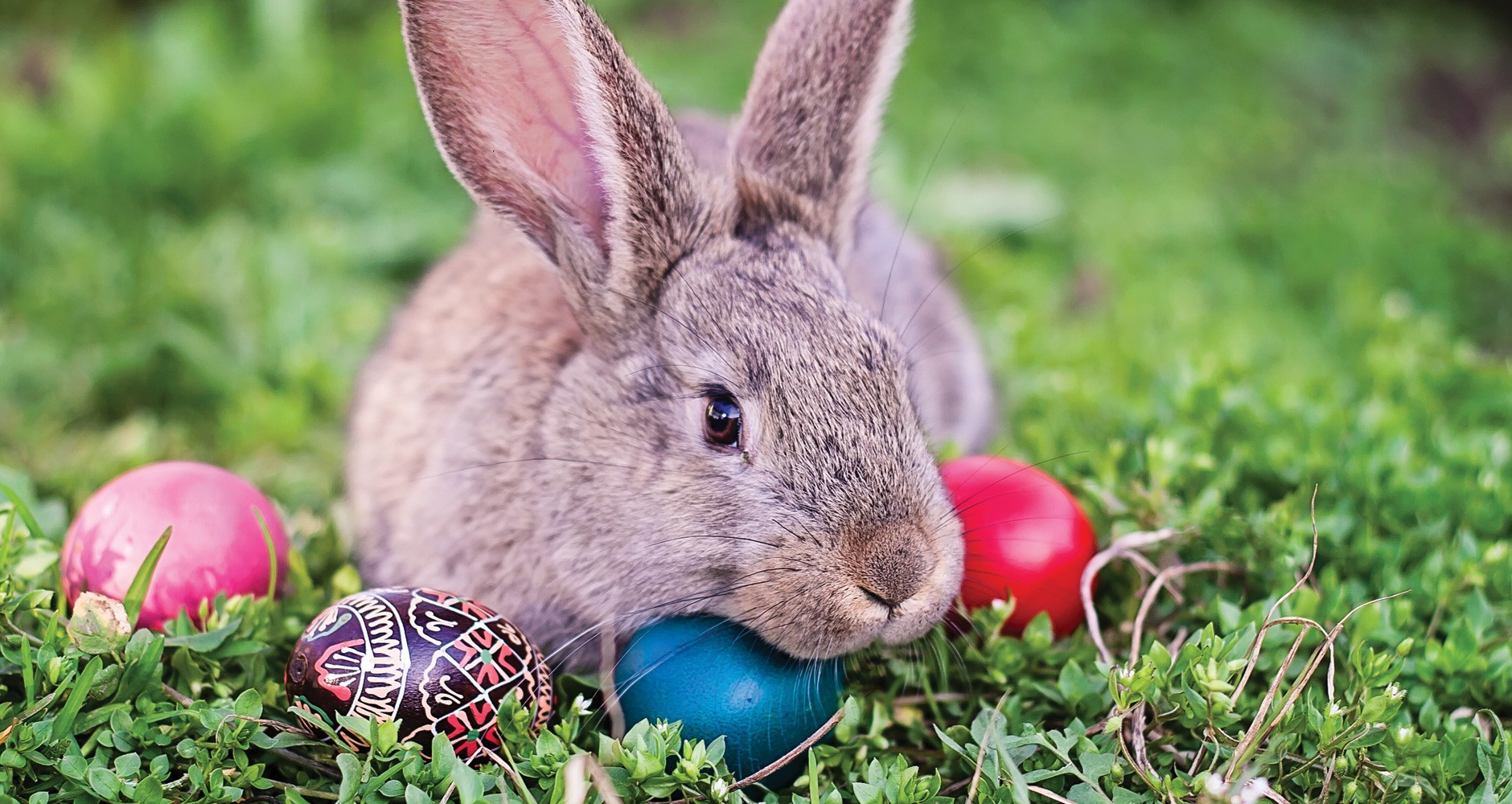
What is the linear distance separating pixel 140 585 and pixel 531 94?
5.06ft

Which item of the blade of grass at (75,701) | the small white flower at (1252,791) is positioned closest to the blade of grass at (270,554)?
the blade of grass at (75,701)

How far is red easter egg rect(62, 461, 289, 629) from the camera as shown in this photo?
3055 mm

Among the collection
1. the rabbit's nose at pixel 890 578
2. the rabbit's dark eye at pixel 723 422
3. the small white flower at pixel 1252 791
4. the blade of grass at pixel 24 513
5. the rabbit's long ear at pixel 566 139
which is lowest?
the small white flower at pixel 1252 791

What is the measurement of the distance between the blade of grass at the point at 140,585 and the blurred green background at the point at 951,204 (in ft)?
3.21

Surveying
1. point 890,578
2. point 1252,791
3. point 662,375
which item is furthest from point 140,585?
point 1252,791

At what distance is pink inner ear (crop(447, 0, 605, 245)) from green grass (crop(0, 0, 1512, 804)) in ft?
4.06

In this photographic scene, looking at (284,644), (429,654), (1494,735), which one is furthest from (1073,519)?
(284,644)

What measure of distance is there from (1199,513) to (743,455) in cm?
128

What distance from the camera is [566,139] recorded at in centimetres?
327

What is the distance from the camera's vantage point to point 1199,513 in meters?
3.33

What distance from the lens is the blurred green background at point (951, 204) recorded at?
462 centimetres

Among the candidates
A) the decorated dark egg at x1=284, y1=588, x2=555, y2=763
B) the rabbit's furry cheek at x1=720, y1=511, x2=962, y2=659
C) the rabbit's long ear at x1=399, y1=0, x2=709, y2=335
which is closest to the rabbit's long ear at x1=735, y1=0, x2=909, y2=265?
the rabbit's long ear at x1=399, y1=0, x2=709, y2=335

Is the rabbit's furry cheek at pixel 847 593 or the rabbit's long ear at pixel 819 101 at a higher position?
the rabbit's long ear at pixel 819 101

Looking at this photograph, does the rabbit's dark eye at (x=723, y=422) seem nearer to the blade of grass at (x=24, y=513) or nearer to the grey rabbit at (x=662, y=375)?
the grey rabbit at (x=662, y=375)
